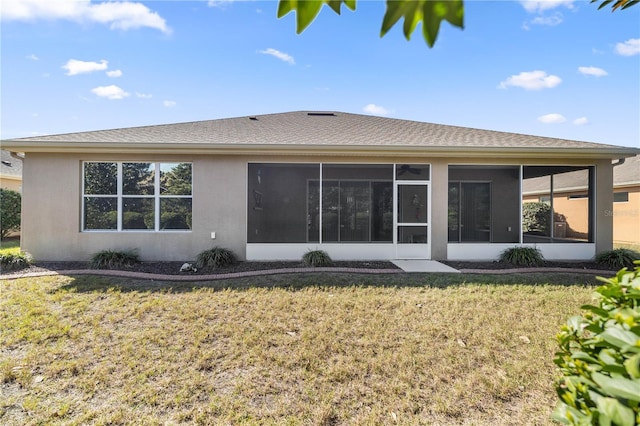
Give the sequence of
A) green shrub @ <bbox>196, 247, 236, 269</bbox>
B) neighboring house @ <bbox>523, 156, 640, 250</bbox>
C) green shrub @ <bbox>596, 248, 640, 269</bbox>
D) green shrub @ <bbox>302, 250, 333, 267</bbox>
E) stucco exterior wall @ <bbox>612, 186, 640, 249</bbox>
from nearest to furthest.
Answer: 1. green shrub @ <bbox>196, 247, 236, 269</bbox>
2. green shrub @ <bbox>302, 250, 333, 267</bbox>
3. green shrub @ <bbox>596, 248, 640, 269</bbox>
4. neighboring house @ <bbox>523, 156, 640, 250</bbox>
5. stucco exterior wall @ <bbox>612, 186, 640, 249</bbox>

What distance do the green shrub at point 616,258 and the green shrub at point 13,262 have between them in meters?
15.1

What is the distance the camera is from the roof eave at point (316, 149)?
7617mm

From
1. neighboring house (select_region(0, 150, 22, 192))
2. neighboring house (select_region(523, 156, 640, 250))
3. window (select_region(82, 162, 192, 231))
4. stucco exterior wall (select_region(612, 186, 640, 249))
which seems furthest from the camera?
neighboring house (select_region(0, 150, 22, 192))

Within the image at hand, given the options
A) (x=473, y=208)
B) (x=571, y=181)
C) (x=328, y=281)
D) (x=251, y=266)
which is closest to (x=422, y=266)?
(x=328, y=281)

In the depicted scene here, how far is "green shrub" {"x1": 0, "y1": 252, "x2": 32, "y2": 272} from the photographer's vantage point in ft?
23.1

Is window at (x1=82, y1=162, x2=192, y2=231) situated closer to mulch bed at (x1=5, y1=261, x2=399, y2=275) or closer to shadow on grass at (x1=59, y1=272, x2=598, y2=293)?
mulch bed at (x1=5, y1=261, x2=399, y2=275)

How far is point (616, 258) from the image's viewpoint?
796 cm

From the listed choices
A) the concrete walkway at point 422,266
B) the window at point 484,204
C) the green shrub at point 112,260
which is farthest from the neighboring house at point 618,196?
the green shrub at point 112,260

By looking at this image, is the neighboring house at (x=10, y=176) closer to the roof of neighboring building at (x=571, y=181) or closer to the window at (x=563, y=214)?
the window at (x=563, y=214)

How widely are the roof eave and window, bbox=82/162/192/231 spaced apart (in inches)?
22.7

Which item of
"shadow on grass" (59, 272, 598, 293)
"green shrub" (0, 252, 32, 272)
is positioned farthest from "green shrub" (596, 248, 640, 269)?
"green shrub" (0, 252, 32, 272)

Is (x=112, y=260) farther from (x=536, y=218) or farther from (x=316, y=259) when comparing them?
(x=536, y=218)

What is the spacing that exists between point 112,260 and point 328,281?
18.2ft

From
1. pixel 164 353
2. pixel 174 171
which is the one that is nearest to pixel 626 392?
pixel 164 353
